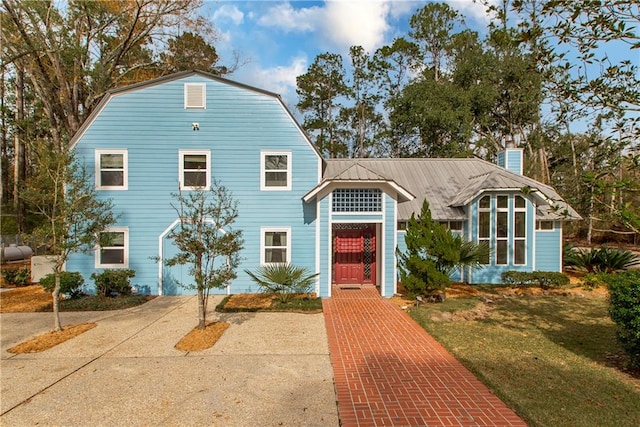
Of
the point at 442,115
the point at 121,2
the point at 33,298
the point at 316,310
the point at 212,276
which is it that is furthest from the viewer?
the point at 442,115

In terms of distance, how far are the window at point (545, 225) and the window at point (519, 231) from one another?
0.96m

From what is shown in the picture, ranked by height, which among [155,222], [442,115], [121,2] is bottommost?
[155,222]

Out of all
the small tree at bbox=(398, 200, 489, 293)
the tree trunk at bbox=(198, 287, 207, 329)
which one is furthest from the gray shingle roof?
the tree trunk at bbox=(198, 287, 207, 329)

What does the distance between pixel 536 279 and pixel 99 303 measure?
1581 cm

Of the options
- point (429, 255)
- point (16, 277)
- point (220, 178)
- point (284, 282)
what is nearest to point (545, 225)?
point (429, 255)

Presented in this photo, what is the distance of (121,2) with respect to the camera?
1703cm

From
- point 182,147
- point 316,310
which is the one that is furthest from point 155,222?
point 316,310

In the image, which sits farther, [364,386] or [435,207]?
[435,207]

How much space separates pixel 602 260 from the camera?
573 inches

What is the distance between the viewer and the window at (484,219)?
13711 mm

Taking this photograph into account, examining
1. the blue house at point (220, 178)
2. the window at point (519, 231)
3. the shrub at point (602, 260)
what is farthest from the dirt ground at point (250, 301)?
the shrub at point (602, 260)

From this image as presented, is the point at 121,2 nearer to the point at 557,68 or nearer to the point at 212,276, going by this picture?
the point at 212,276

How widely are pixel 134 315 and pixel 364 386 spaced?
298 inches

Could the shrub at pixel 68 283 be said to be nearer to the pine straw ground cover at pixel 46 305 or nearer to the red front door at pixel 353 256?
the pine straw ground cover at pixel 46 305
